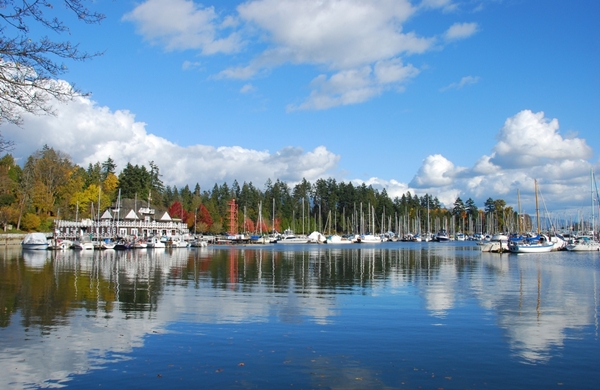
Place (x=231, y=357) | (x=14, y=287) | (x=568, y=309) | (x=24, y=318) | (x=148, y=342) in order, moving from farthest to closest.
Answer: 1. (x=14, y=287)
2. (x=568, y=309)
3. (x=24, y=318)
4. (x=148, y=342)
5. (x=231, y=357)

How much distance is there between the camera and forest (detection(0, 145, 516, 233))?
114938mm

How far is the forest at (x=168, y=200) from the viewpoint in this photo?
11494 centimetres

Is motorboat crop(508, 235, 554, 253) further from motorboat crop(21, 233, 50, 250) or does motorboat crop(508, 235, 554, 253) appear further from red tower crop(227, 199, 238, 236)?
red tower crop(227, 199, 238, 236)

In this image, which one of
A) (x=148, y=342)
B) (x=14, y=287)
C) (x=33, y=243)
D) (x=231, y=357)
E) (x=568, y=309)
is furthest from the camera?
(x=33, y=243)

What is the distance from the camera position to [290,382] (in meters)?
11.3

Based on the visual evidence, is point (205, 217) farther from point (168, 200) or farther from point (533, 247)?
point (533, 247)

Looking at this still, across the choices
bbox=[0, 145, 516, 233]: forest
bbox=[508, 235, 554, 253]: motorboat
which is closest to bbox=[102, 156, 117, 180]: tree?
bbox=[0, 145, 516, 233]: forest

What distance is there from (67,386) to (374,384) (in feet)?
21.8

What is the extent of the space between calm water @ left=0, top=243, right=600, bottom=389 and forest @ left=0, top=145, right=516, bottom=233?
277 feet

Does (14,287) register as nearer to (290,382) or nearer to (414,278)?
(290,382)

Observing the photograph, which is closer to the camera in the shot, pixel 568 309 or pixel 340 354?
pixel 340 354

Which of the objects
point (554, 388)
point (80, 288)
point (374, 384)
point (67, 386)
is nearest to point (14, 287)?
point (80, 288)

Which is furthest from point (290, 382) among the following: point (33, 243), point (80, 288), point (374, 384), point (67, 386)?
point (33, 243)

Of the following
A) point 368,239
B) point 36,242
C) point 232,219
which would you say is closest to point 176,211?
point 232,219
